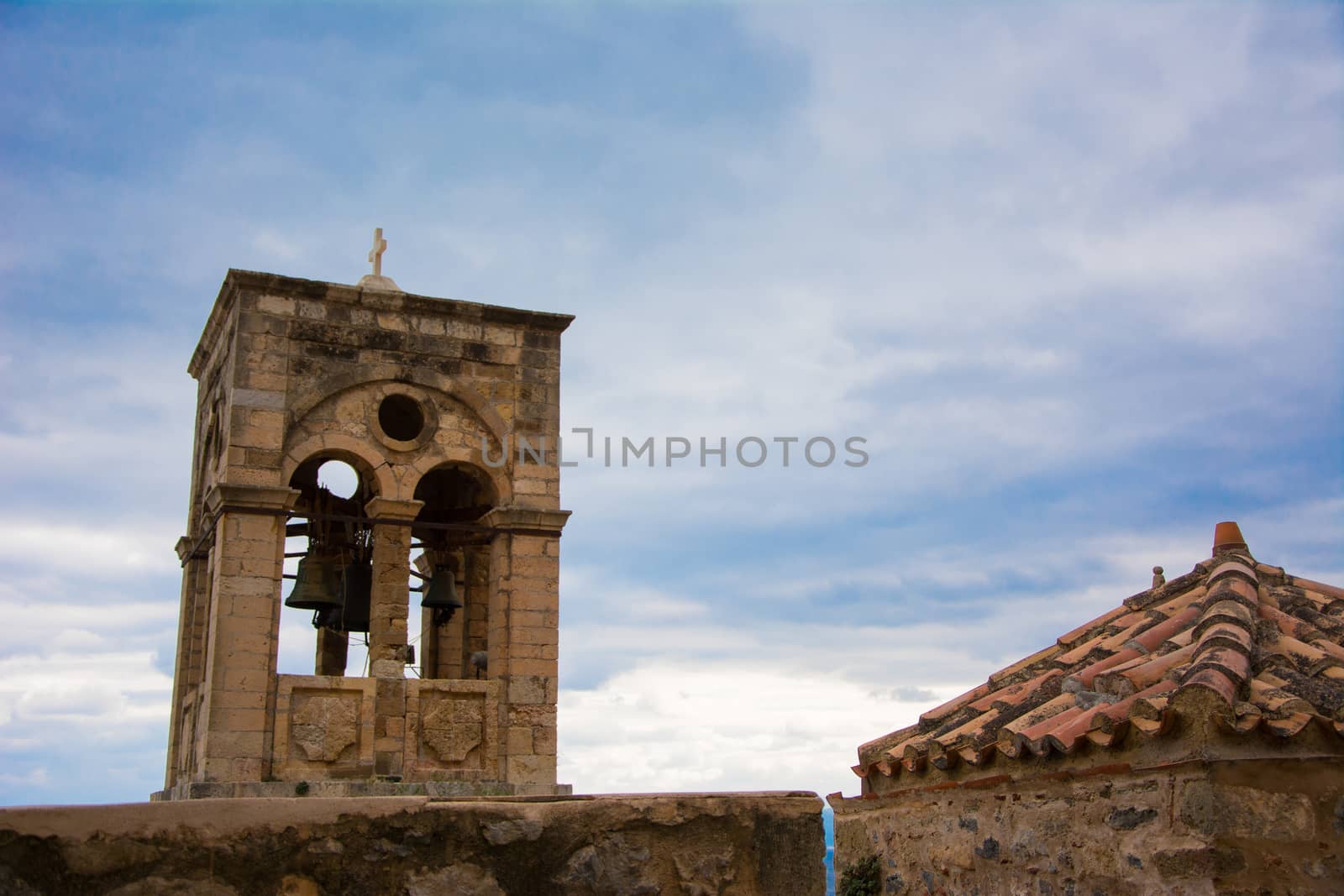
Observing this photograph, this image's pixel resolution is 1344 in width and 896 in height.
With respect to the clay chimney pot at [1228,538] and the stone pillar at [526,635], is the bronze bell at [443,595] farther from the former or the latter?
the clay chimney pot at [1228,538]

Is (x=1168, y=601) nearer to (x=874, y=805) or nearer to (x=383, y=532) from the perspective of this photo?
(x=874, y=805)

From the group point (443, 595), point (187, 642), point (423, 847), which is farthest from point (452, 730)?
point (423, 847)

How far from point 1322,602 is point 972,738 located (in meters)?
2.19

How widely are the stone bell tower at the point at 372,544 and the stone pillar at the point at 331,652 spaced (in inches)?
0.8

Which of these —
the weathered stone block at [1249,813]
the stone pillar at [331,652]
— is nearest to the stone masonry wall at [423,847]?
the weathered stone block at [1249,813]

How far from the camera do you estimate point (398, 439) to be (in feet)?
34.4

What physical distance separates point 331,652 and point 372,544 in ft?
3.47

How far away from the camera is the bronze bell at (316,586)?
32.2 ft

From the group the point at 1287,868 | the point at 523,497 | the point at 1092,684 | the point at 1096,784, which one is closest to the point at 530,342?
the point at 523,497

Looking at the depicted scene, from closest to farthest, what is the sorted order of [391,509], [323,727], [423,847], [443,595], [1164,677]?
[423,847], [1164,677], [323,727], [391,509], [443,595]

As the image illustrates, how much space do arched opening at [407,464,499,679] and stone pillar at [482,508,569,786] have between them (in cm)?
34

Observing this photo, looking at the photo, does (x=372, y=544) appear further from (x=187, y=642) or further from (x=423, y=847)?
(x=423, y=847)

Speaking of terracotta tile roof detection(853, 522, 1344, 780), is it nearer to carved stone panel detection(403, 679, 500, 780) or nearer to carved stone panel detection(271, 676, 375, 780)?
carved stone panel detection(403, 679, 500, 780)

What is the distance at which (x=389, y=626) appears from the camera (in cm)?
925
